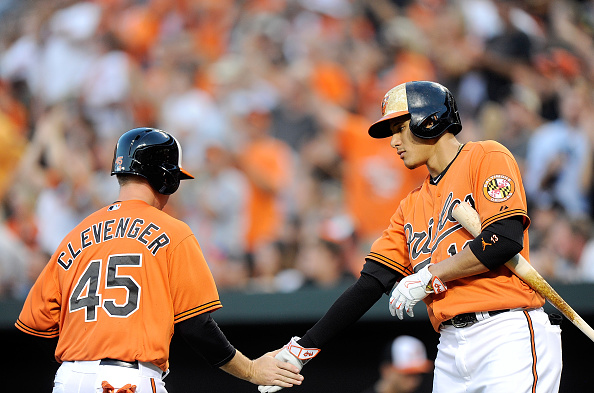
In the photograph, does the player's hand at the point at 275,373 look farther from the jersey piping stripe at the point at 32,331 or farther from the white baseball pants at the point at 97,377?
the jersey piping stripe at the point at 32,331

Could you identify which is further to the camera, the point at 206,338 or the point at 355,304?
the point at 355,304

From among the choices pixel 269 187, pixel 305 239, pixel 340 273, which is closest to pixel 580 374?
pixel 340 273

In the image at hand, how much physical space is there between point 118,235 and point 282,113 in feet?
13.0

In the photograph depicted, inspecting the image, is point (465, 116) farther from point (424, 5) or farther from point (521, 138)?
point (424, 5)

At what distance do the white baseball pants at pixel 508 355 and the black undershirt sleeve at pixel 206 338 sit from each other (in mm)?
1003

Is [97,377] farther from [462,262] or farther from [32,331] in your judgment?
[462,262]

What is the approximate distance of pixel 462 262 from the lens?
272 cm

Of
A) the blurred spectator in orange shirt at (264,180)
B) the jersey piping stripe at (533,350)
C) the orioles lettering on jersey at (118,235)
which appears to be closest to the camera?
the jersey piping stripe at (533,350)

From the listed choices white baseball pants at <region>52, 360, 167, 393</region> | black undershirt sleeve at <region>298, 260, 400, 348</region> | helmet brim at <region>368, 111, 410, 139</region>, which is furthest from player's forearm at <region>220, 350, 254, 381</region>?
helmet brim at <region>368, 111, 410, 139</region>

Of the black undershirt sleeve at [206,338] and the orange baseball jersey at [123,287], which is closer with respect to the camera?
the orange baseball jersey at [123,287]

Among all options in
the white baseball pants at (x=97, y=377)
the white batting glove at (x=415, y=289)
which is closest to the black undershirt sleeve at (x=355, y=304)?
the white batting glove at (x=415, y=289)

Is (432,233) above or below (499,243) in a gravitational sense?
above

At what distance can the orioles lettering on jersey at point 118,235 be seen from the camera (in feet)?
9.41

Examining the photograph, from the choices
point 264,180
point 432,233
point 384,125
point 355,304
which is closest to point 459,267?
point 432,233
